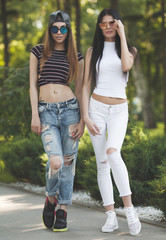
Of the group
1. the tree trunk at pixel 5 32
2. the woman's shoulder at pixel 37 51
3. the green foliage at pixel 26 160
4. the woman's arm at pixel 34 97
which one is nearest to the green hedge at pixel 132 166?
the green foliage at pixel 26 160

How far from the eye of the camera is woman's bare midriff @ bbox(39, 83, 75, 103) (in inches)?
170

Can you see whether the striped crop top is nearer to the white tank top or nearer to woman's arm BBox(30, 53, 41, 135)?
woman's arm BBox(30, 53, 41, 135)

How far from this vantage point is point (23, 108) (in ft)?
29.7

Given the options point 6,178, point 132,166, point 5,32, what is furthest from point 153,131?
point 132,166

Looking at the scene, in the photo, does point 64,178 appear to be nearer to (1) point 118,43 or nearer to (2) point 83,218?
(2) point 83,218

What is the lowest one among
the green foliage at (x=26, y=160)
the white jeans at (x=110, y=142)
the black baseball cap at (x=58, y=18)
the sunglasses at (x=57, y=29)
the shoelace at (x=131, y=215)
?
the green foliage at (x=26, y=160)

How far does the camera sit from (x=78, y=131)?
4371mm

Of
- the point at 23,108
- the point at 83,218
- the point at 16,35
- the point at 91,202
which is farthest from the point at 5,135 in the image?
the point at 16,35

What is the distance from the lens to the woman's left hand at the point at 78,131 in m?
4.37

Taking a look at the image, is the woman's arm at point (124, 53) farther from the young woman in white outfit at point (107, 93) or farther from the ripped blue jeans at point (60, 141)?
the ripped blue jeans at point (60, 141)

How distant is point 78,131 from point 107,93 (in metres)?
0.47

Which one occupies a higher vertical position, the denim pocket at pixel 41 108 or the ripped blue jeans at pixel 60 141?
the denim pocket at pixel 41 108

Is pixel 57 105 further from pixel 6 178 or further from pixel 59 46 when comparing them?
pixel 6 178

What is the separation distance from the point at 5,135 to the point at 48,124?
17.4ft
